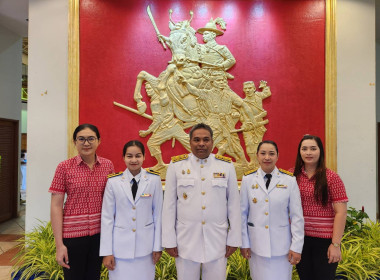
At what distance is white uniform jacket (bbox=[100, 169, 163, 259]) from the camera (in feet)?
5.16

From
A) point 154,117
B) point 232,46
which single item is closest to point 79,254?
point 154,117

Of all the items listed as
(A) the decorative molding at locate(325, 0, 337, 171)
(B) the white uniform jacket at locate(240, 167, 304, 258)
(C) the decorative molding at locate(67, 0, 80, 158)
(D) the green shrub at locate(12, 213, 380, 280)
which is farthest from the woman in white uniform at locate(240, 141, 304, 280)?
(C) the decorative molding at locate(67, 0, 80, 158)

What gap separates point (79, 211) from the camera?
1.63 meters

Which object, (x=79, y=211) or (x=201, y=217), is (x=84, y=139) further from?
(x=201, y=217)

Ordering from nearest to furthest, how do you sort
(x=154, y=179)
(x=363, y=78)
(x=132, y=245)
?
(x=132, y=245)
(x=154, y=179)
(x=363, y=78)

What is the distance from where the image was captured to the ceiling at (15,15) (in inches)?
149

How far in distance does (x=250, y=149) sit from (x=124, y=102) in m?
1.67

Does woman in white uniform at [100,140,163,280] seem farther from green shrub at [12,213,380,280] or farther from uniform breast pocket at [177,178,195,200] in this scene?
green shrub at [12,213,380,280]

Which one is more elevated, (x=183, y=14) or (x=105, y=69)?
(x=183, y=14)

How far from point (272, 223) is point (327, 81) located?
2423 millimetres

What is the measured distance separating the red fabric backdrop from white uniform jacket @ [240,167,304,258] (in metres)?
1.77

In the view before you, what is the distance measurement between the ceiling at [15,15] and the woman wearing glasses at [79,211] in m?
3.30

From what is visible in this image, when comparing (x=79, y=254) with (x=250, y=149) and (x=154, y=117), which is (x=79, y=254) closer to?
(x=154, y=117)

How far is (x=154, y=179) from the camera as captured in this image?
5.60 ft
